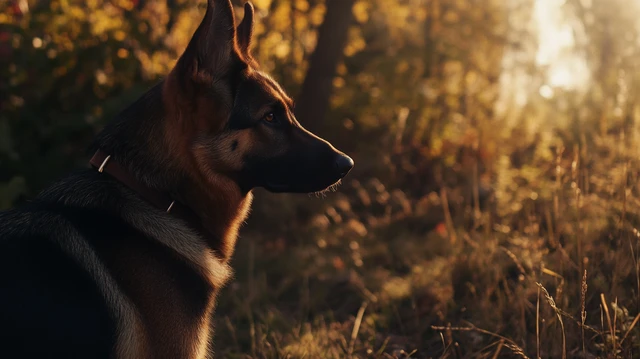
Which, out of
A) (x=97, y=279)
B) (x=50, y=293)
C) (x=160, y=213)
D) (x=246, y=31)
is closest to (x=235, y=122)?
(x=160, y=213)

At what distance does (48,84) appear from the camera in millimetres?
5836

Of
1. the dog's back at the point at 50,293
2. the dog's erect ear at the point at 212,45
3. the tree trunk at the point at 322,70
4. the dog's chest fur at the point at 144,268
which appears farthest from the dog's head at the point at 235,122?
the tree trunk at the point at 322,70

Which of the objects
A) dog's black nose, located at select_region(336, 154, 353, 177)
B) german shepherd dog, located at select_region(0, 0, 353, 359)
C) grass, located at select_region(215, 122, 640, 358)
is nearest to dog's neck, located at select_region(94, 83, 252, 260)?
german shepherd dog, located at select_region(0, 0, 353, 359)

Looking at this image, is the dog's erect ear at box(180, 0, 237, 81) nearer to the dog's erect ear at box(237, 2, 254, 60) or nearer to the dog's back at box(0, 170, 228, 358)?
the dog's erect ear at box(237, 2, 254, 60)

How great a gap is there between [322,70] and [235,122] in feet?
13.6

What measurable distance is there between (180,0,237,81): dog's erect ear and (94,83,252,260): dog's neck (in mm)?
219

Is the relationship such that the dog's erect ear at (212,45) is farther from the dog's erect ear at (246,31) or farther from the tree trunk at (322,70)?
the tree trunk at (322,70)

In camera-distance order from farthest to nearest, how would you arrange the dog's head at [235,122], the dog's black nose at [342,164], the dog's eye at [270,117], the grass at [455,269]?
the grass at [455,269]
the dog's black nose at [342,164]
the dog's eye at [270,117]
the dog's head at [235,122]

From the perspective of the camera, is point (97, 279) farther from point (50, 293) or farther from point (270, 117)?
point (270, 117)

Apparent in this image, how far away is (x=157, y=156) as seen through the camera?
9.27ft

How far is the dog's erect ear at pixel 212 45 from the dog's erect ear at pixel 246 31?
47 centimetres

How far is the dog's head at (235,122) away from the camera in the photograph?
2801 mm

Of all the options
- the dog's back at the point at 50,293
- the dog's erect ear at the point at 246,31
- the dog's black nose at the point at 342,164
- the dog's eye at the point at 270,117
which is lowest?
the dog's back at the point at 50,293

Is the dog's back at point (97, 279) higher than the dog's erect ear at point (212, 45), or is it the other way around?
the dog's erect ear at point (212, 45)
